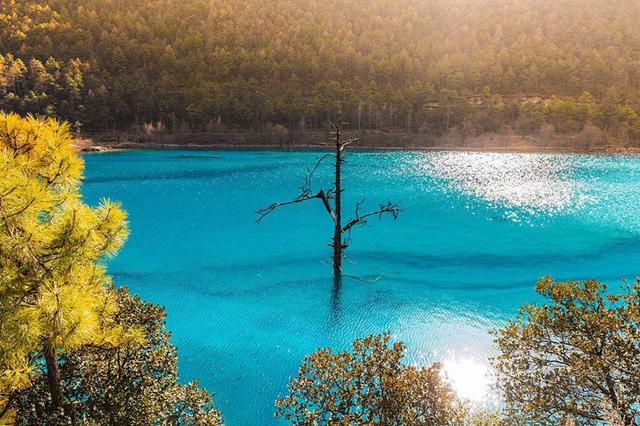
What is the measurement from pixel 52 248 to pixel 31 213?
28.9 inches

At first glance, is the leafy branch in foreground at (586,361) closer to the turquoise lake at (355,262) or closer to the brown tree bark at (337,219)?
the turquoise lake at (355,262)

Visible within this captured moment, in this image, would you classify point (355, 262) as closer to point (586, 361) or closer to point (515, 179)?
point (586, 361)

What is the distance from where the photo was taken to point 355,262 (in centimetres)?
2861

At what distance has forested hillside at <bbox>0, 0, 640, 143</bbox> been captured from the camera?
383 feet

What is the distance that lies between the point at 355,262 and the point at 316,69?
136007 mm

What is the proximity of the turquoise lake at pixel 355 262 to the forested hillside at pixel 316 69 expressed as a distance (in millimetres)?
56801

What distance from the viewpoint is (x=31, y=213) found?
5688 mm

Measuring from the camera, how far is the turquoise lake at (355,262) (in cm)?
1711

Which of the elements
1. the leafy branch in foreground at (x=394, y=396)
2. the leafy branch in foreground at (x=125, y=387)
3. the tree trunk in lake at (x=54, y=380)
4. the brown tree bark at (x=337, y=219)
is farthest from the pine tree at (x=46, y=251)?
the brown tree bark at (x=337, y=219)

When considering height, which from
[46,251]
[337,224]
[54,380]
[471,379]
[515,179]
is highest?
[46,251]

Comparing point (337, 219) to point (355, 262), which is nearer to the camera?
point (337, 219)

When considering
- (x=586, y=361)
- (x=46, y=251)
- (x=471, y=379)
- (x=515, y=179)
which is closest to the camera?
(x=46, y=251)

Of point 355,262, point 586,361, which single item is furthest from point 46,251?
point 355,262

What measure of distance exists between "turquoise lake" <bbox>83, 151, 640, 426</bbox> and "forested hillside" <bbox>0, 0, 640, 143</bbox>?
56.8 meters
